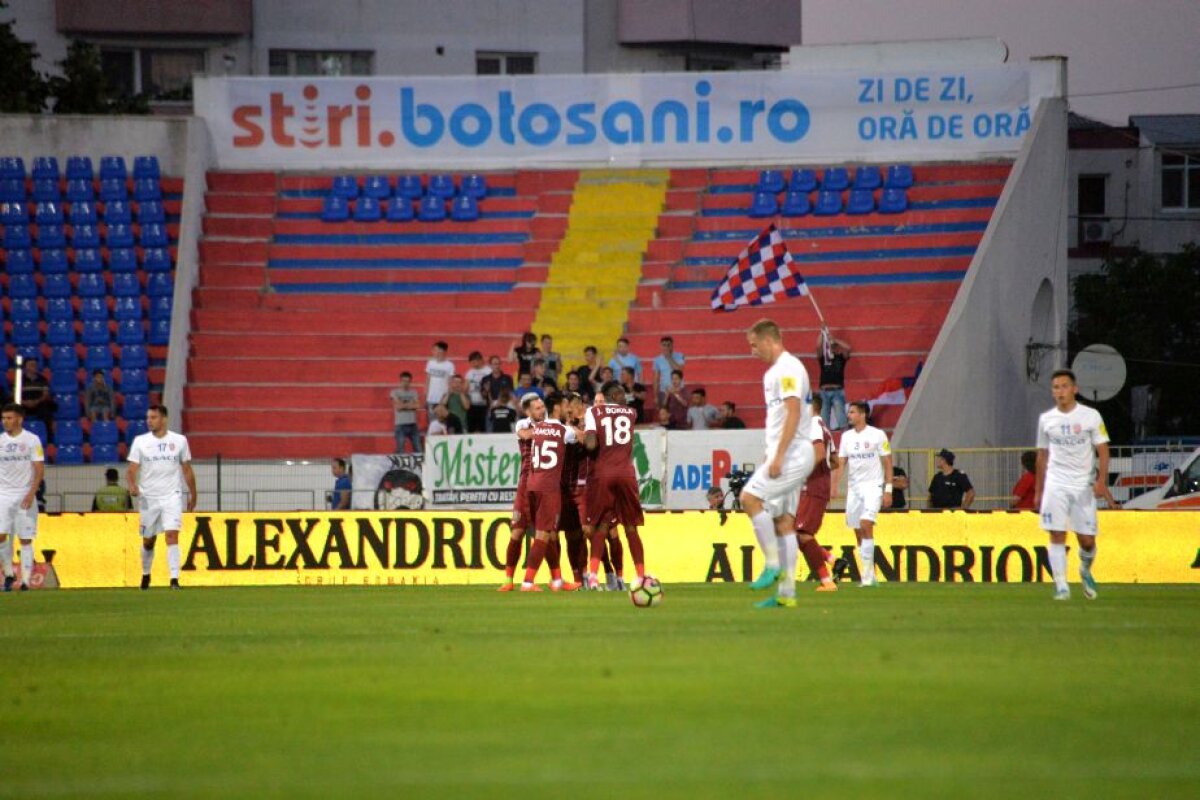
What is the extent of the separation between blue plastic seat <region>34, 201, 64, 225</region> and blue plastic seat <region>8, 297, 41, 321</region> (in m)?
1.88

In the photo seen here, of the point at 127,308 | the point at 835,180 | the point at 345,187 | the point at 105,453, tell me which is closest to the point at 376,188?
the point at 345,187

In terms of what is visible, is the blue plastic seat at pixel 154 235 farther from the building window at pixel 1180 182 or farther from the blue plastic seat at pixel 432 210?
the building window at pixel 1180 182

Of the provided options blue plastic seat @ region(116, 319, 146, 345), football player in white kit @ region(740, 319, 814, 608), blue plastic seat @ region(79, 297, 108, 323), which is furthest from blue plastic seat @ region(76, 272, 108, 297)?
football player in white kit @ region(740, 319, 814, 608)

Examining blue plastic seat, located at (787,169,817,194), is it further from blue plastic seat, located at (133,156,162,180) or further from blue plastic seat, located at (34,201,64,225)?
blue plastic seat, located at (34,201,64,225)

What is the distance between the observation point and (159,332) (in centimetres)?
3344

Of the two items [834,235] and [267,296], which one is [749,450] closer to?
[834,235]

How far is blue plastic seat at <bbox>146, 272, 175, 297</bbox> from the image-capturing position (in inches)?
1342

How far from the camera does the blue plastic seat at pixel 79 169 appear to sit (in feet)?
117

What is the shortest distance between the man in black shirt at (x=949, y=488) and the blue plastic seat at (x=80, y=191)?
57.2 feet

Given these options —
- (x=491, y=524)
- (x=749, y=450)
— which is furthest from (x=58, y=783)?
(x=749, y=450)

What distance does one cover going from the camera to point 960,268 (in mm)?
33031

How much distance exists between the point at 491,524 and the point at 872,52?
15726mm

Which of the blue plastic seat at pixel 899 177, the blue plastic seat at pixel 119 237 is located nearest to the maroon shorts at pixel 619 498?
the blue plastic seat at pixel 899 177

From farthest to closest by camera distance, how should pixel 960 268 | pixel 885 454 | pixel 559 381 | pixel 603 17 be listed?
pixel 603 17
pixel 960 268
pixel 559 381
pixel 885 454
